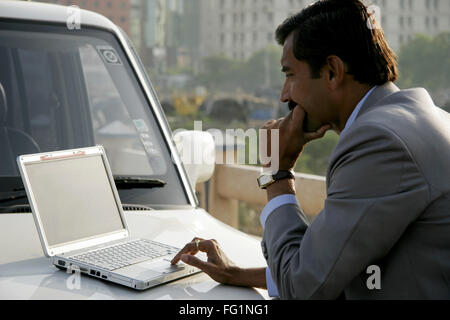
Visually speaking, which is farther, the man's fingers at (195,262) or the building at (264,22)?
the building at (264,22)

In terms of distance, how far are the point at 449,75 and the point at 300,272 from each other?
58.6 metres

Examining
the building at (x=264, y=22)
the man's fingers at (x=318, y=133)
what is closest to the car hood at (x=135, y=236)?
the man's fingers at (x=318, y=133)

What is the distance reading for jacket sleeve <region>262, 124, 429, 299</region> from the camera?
6.21ft

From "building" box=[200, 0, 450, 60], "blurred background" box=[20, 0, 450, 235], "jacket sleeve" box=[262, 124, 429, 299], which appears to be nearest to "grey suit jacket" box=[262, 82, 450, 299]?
"jacket sleeve" box=[262, 124, 429, 299]

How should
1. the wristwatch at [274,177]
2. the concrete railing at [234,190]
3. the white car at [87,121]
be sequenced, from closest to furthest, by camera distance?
the wristwatch at [274,177], the white car at [87,121], the concrete railing at [234,190]

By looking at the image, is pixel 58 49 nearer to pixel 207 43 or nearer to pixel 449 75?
pixel 449 75

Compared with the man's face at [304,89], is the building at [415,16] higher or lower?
higher

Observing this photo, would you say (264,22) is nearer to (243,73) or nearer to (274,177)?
(243,73)

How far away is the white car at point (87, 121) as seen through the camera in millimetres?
2775

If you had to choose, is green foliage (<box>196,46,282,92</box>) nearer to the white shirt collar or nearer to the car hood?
the car hood

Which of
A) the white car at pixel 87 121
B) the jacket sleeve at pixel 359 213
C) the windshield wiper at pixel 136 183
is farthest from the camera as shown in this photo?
the windshield wiper at pixel 136 183

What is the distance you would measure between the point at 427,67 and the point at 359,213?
55.9 m

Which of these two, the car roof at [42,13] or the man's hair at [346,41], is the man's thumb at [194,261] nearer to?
the man's hair at [346,41]

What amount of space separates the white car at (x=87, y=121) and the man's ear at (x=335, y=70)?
76cm
